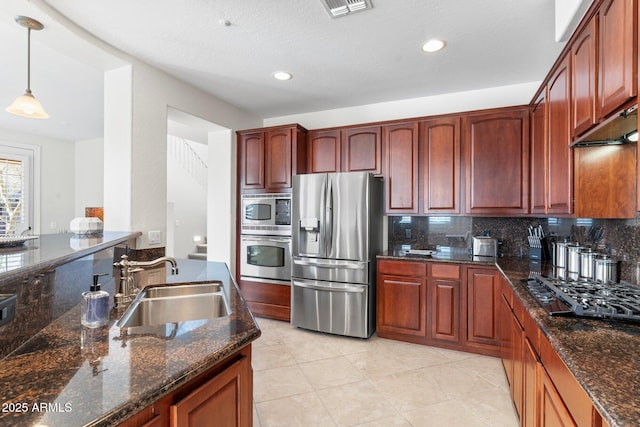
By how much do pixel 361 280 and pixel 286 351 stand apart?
0.98 meters

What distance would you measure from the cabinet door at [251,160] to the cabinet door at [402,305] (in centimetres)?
189

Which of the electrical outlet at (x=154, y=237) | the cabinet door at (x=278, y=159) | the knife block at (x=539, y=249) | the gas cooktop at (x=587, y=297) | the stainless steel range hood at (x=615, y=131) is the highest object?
the cabinet door at (x=278, y=159)

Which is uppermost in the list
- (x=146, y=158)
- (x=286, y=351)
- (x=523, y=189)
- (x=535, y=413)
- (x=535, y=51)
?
(x=535, y=51)

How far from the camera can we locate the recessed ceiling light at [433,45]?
236 cm

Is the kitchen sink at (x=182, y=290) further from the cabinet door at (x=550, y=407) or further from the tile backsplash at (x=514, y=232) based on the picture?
the tile backsplash at (x=514, y=232)

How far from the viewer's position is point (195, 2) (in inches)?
76.6

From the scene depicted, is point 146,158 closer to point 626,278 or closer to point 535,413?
point 535,413

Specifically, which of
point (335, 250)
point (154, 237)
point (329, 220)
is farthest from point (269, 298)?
point (154, 237)

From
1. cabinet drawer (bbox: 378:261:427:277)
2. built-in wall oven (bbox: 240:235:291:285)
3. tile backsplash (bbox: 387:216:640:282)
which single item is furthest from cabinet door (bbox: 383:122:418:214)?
built-in wall oven (bbox: 240:235:291:285)

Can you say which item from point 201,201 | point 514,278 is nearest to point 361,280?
point 514,278

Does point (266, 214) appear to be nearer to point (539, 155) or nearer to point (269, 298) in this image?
point (269, 298)

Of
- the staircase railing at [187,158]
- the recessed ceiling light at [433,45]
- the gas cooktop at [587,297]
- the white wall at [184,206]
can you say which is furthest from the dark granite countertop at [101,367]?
the staircase railing at [187,158]

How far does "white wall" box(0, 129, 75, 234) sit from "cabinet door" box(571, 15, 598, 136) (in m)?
7.01

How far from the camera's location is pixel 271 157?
3725mm
